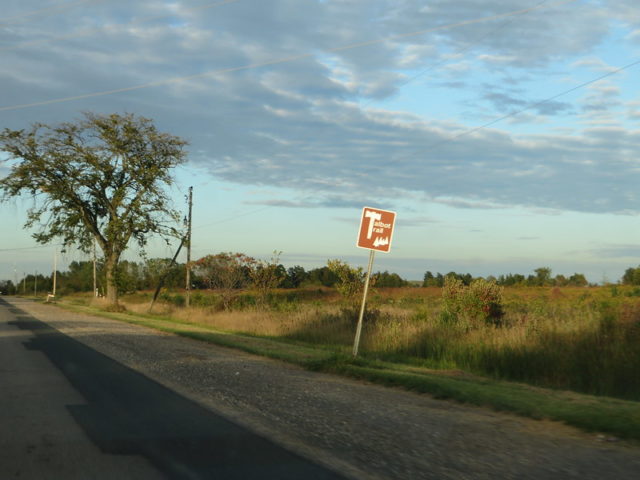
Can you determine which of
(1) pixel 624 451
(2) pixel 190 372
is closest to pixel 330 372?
(2) pixel 190 372

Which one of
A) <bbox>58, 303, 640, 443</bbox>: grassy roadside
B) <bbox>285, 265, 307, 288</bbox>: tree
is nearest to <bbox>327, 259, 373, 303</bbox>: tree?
<bbox>58, 303, 640, 443</bbox>: grassy roadside

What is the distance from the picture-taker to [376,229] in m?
15.7

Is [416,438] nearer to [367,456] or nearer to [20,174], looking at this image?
[367,456]

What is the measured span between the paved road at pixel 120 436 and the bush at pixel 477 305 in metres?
12.5

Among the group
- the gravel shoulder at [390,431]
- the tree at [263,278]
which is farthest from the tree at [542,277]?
the gravel shoulder at [390,431]

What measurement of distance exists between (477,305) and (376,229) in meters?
7.94

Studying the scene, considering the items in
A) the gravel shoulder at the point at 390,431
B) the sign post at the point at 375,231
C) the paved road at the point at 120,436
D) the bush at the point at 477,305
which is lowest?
the paved road at the point at 120,436

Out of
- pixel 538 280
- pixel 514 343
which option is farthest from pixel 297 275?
pixel 514 343

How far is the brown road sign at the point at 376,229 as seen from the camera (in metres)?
15.6

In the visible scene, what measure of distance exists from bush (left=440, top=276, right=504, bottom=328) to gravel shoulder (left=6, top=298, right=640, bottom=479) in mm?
9577

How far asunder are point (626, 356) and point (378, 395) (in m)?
6.54

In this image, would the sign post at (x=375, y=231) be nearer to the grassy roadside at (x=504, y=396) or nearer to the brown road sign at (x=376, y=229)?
the brown road sign at (x=376, y=229)

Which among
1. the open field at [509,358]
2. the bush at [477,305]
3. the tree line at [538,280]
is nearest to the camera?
the open field at [509,358]

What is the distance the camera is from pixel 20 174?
45281 mm
